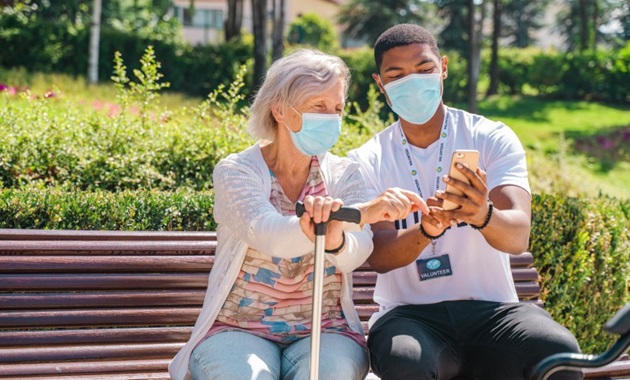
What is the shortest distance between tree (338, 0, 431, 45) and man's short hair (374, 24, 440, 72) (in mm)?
28321

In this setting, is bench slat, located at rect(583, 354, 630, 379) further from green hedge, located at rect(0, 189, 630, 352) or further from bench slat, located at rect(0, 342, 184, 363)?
bench slat, located at rect(0, 342, 184, 363)

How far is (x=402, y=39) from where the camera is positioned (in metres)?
3.71

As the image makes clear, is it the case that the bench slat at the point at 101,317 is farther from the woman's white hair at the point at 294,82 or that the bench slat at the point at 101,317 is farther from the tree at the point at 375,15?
the tree at the point at 375,15

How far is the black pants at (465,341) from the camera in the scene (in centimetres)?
320

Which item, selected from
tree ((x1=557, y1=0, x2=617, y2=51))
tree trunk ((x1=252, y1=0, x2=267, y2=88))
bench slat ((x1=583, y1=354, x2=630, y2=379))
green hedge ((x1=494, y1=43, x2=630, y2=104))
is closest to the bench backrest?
bench slat ((x1=583, y1=354, x2=630, y2=379))

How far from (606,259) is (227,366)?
→ 3.37 m

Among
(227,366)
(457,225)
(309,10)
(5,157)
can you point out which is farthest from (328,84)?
(309,10)

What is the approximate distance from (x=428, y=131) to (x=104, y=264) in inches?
58.0

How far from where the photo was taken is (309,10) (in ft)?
189

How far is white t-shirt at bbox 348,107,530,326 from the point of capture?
3602 mm

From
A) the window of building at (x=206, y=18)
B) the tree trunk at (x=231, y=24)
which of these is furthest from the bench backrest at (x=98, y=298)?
the window of building at (x=206, y=18)

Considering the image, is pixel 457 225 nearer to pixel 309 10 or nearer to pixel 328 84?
pixel 328 84

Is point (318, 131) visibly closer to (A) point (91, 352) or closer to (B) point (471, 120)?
(B) point (471, 120)

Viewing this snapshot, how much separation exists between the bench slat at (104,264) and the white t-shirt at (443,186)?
86cm
